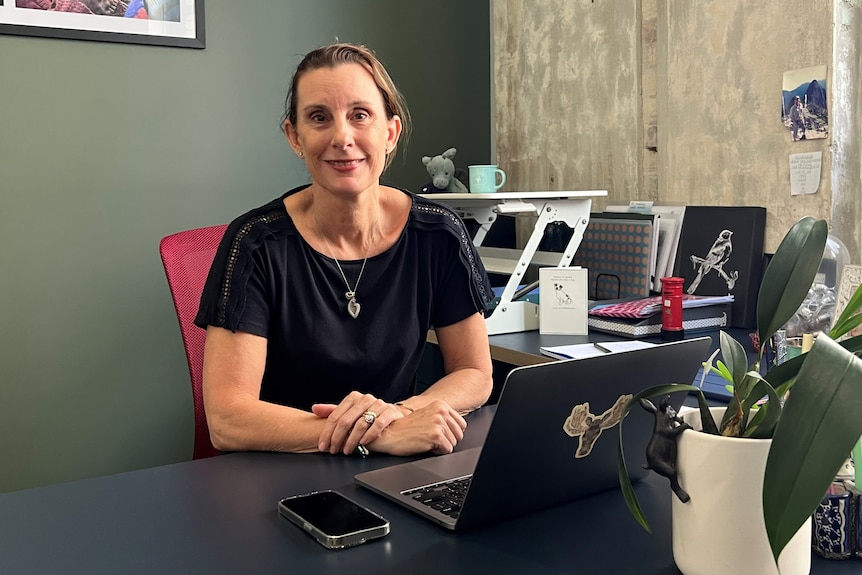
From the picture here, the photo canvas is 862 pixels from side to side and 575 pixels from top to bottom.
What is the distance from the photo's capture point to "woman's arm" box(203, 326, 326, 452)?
1216 millimetres

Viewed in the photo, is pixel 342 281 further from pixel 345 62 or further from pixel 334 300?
pixel 345 62

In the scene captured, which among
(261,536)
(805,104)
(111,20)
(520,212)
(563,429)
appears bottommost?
(261,536)

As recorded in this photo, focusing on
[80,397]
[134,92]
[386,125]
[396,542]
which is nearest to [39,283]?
[80,397]

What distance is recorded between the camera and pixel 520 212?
232cm

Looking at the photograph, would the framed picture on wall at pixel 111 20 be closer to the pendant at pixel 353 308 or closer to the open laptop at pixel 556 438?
the pendant at pixel 353 308

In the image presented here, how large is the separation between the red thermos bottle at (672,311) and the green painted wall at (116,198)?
→ 1.36 metres

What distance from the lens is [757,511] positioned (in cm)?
72

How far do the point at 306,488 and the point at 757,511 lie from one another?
21.5 inches

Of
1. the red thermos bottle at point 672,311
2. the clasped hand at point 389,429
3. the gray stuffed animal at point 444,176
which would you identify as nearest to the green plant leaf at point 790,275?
the clasped hand at point 389,429

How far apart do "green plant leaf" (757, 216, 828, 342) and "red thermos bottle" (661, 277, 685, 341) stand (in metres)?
1.16

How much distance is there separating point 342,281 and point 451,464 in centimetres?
54

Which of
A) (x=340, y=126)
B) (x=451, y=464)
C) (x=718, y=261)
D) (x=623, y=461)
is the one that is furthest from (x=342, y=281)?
(x=718, y=261)

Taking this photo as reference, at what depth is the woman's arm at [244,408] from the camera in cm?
122

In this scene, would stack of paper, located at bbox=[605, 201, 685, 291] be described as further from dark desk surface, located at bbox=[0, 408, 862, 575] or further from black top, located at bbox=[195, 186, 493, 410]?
dark desk surface, located at bbox=[0, 408, 862, 575]
